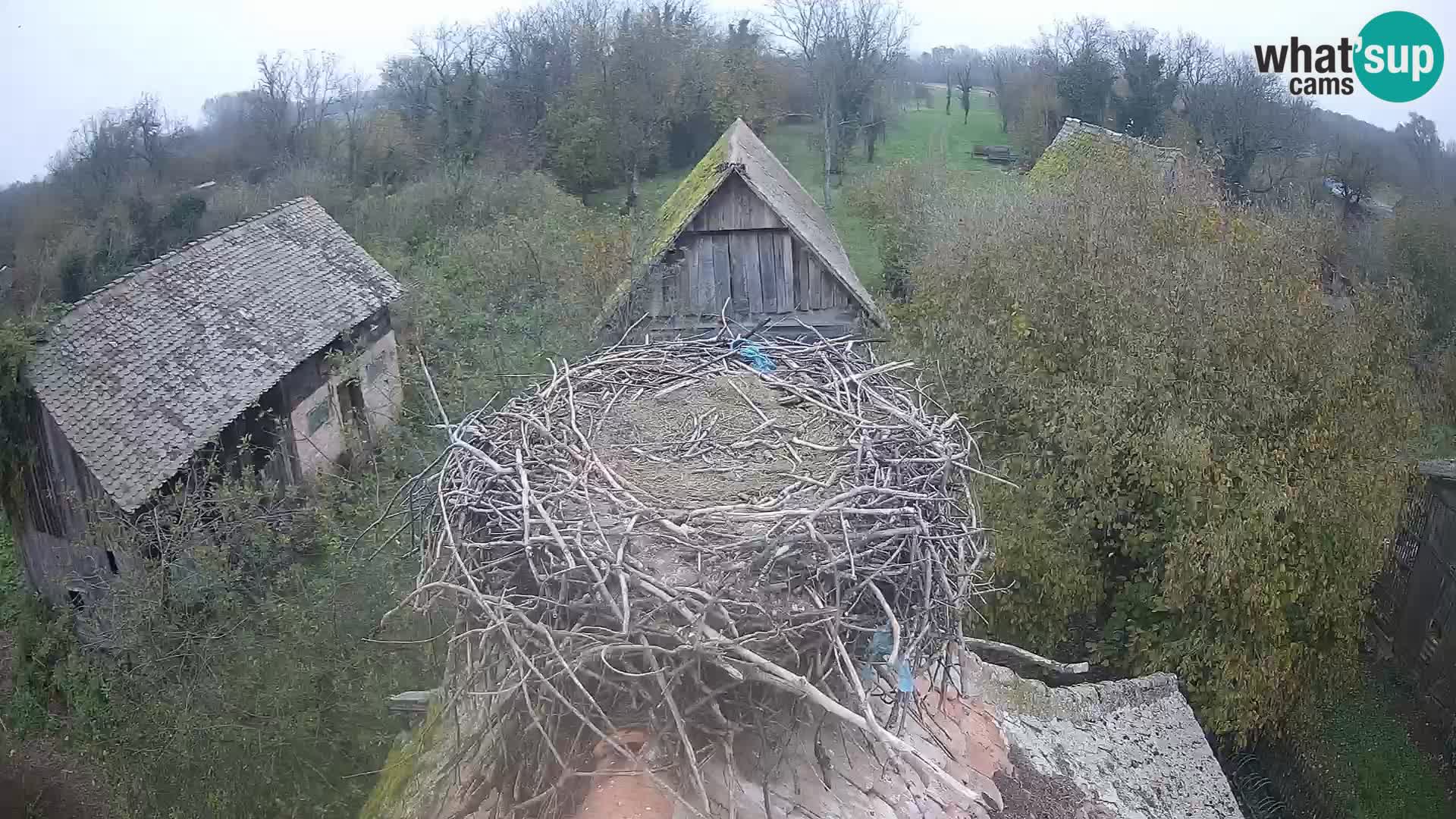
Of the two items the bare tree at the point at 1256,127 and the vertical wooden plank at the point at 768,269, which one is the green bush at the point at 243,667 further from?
the bare tree at the point at 1256,127

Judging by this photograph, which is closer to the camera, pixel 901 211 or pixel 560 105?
pixel 901 211

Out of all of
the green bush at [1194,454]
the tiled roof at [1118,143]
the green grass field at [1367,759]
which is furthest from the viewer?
the tiled roof at [1118,143]

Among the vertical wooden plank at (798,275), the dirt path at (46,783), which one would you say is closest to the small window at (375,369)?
the dirt path at (46,783)

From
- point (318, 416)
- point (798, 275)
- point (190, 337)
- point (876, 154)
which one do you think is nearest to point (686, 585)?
point (798, 275)

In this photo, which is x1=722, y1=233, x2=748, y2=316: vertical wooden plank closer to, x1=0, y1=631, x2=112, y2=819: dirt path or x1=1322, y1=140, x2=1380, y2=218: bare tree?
x1=0, y1=631, x2=112, y2=819: dirt path

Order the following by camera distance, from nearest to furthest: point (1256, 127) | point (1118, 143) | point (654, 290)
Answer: point (654, 290), point (1118, 143), point (1256, 127)

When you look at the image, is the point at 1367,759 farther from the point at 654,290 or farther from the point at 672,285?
the point at 654,290
